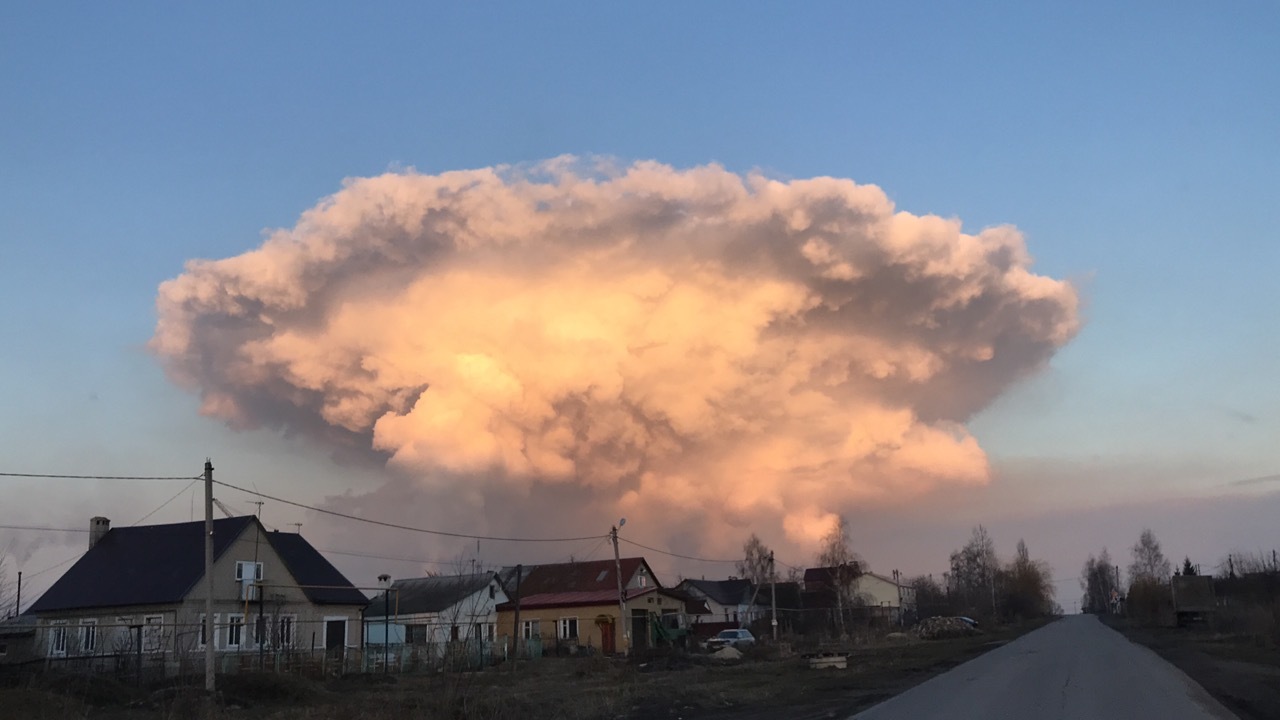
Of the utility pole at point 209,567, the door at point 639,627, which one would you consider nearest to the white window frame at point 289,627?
the utility pole at point 209,567

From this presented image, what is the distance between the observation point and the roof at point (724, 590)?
112375 mm

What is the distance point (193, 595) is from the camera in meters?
43.2

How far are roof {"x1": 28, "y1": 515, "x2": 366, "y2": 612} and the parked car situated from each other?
2110 cm

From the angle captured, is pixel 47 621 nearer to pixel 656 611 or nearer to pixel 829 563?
pixel 656 611

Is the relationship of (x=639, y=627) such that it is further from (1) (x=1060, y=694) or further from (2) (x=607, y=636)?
(1) (x=1060, y=694)

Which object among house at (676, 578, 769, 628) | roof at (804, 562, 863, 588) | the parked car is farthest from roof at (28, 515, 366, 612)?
roof at (804, 562, 863, 588)

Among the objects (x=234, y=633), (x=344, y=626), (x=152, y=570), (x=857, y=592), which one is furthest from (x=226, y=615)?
(x=857, y=592)

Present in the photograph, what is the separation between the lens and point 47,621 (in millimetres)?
46094

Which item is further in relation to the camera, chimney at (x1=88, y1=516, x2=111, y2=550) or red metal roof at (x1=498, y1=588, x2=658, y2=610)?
red metal roof at (x1=498, y1=588, x2=658, y2=610)

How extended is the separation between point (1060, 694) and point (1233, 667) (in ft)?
43.8

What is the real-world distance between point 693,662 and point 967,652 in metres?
13.7

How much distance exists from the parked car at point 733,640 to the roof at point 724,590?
47794mm

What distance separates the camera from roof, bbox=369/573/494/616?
63625mm

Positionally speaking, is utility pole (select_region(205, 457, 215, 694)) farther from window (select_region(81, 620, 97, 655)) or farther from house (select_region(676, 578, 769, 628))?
house (select_region(676, 578, 769, 628))
